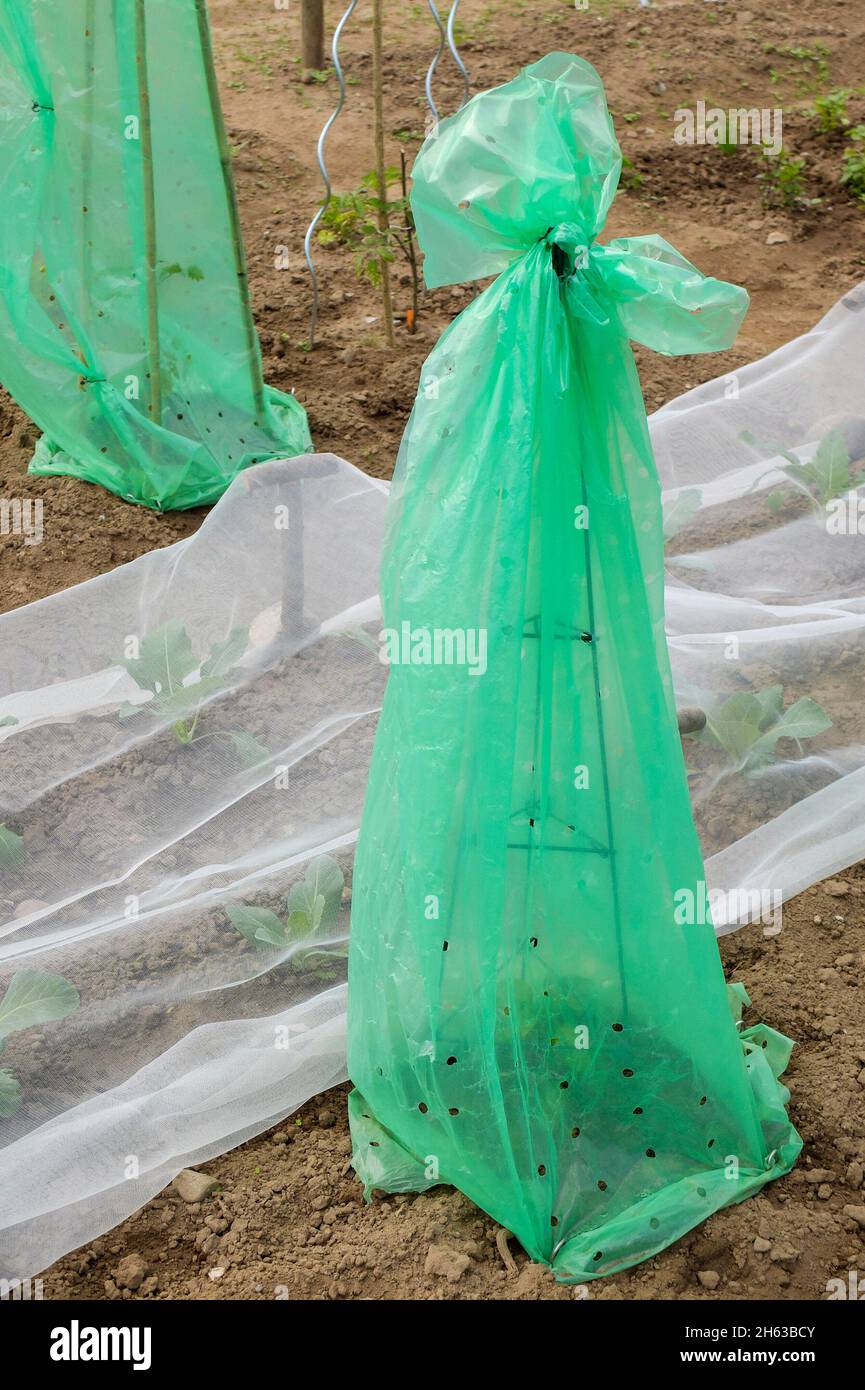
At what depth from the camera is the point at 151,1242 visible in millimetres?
2193

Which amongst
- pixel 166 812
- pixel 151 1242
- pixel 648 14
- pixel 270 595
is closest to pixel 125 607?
pixel 270 595


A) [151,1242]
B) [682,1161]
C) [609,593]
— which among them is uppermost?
[609,593]

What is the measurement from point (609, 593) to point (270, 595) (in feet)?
4.64

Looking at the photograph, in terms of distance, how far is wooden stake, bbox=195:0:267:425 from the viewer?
3604 millimetres

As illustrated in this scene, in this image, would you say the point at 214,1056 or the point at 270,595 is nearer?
the point at 214,1056

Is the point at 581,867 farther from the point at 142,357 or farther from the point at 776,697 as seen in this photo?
the point at 142,357

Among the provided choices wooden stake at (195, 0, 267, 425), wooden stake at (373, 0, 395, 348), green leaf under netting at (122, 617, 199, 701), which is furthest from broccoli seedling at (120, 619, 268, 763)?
wooden stake at (373, 0, 395, 348)

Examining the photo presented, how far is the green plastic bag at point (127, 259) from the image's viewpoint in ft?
11.8

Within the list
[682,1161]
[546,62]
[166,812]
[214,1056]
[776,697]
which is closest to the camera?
[546,62]

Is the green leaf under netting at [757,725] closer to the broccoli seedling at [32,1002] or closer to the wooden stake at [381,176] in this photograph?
the broccoli seedling at [32,1002]

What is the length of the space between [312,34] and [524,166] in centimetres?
564

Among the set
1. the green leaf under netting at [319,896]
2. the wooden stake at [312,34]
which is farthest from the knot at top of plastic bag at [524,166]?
the wooden stake at [312,34]

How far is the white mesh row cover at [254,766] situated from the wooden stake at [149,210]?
90cm

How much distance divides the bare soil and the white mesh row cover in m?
0.14
